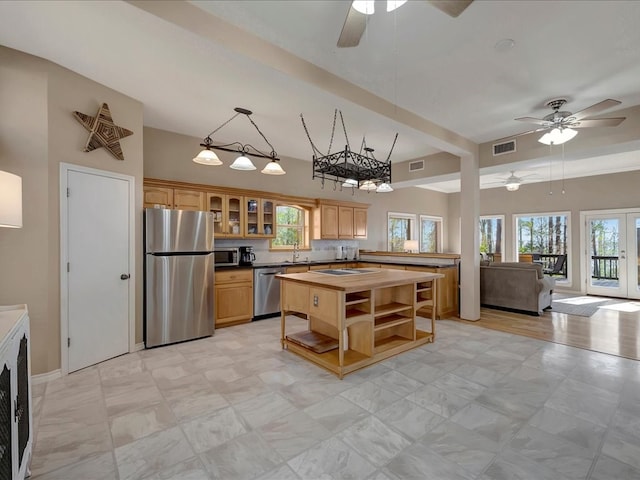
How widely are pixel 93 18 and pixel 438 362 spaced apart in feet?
14.1

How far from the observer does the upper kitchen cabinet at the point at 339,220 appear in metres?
6.28

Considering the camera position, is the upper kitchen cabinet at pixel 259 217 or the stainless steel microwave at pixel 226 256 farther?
the upper kitchen cabinet at pixel 259 217

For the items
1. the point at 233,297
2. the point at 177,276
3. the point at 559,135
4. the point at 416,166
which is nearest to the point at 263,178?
the point at 233,297

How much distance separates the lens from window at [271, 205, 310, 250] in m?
6.06

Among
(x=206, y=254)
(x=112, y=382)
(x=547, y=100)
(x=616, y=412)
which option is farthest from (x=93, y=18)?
(x=616, y=412)

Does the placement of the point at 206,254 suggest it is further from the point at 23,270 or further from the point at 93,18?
→ the point at 93,18

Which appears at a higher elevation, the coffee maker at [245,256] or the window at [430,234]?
the window at [430,234]

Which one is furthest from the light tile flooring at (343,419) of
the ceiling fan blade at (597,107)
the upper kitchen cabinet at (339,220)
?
the upper kitchen cabinet at (339,220)

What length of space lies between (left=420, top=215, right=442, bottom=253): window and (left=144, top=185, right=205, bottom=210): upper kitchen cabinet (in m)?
6.81

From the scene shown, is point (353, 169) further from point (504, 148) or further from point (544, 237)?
point (544, 237)

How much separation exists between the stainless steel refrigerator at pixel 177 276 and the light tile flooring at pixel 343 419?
0.50 meters

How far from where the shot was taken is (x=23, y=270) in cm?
272

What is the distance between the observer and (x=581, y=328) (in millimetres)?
4469

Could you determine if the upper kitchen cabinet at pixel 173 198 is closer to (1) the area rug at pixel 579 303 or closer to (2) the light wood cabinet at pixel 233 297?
(2) the light wood cabinet at pixel 233 297
